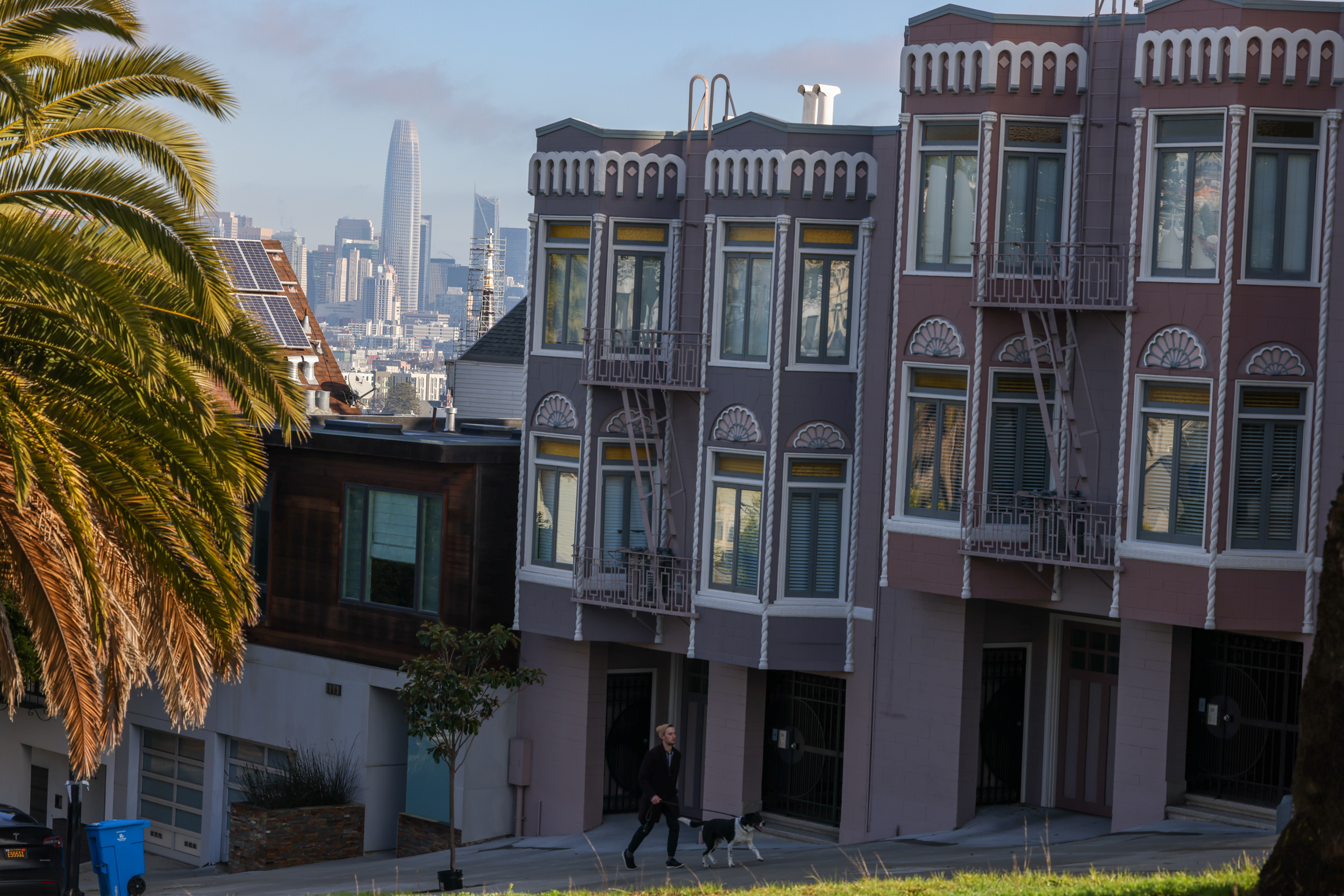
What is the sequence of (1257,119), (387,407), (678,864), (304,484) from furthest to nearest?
(387,407), (304,484), (678,864), (1257,119)

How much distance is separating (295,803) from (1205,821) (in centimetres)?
1439

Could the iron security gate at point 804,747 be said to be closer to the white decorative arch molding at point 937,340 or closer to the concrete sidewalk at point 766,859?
the concrete sidewalk at point 766,859

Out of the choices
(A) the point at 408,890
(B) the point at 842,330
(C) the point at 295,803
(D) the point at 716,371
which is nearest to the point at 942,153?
(B) the point at 842,330

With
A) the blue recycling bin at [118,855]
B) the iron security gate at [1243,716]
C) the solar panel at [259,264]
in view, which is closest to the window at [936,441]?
the iron security gate at [1243,716]

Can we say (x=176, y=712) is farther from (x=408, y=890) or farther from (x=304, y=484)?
(x=304, y=484)

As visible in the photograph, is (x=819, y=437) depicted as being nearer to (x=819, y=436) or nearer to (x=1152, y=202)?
(x=819, y=436)

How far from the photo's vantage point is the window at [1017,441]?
2177cm

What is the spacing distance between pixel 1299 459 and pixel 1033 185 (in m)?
4.89

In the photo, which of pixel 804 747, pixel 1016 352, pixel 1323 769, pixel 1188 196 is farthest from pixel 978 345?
pixel 1323 769

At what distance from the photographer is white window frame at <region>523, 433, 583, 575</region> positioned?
25375 millimetres

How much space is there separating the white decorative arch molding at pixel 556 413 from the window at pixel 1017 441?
6.73 m

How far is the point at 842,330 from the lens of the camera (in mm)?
23562

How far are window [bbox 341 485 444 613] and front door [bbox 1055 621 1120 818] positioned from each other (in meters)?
9.93

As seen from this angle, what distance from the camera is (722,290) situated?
78.9ft
